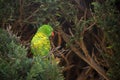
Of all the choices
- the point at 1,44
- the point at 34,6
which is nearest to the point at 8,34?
the point at 1,44

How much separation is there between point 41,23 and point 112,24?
783mm

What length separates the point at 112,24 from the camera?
2371 millimetres

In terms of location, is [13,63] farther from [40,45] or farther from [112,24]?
[112,24]

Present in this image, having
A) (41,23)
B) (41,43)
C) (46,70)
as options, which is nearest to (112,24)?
(41,23)

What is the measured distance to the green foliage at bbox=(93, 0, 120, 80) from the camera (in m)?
2.35

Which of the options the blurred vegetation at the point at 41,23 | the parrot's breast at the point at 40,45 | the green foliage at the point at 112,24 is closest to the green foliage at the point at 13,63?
the blurred vegetation at the point at 41,23

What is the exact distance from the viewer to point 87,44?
10.6 feet

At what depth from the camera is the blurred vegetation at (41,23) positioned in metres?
1.36

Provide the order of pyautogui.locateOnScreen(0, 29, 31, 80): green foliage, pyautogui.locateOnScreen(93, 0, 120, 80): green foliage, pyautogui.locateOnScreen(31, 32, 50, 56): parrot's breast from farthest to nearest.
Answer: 1. pyautogui.locateOnScreen(93, 0, 120, 80): green foliage
2. pyautogui.locateOnScreen(31, 32, 50, 56): parrot's breast
3. pyautogui.locateOnScreen(0, 29, 31, 80): green foliage

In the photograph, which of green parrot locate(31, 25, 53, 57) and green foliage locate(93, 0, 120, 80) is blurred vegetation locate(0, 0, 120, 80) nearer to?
green foliage locate(93, 0, 120, 80)

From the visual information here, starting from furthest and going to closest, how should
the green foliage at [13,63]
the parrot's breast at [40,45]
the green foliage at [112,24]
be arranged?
the green foliage at [112,24]
the parrot's breast at [40,45]
the green foliage at [13,63]

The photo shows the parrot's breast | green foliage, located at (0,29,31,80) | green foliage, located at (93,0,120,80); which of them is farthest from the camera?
green foliage, located at (93,0,120,80)

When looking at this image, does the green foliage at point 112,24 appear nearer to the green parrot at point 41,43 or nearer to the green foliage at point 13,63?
the green parrot at point 41,43

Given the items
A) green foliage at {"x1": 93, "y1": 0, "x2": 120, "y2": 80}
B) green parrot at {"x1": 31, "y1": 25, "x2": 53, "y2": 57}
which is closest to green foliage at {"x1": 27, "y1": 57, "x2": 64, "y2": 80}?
green parrot at {"x1": 31, "y1": 25, "x2": 53, "y2": 57}
